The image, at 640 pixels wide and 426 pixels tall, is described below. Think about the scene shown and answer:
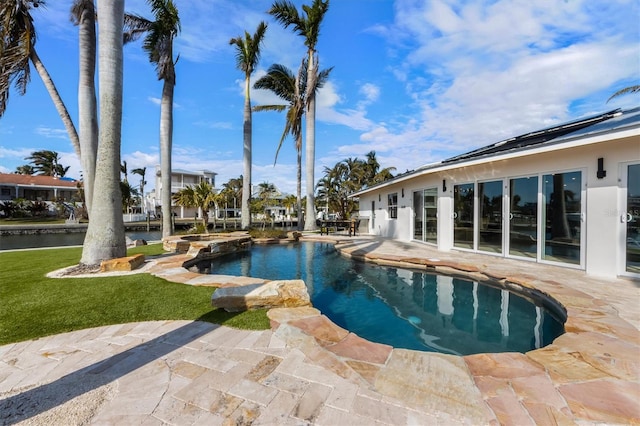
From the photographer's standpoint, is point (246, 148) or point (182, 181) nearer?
point (246, 148)

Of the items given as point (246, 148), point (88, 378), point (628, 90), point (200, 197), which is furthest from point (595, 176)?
point (200, 197)

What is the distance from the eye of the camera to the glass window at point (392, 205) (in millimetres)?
14172

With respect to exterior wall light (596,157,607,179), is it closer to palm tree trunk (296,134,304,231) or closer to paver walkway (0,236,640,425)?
paver walkway (0,236,640,425)

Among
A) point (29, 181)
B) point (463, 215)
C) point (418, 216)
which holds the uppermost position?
point (29, 181)

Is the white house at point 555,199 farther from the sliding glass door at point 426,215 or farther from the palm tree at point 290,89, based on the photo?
the palm tree at point 290,89

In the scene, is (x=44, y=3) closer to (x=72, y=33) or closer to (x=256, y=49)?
(x=72, y=33)

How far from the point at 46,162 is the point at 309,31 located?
Answer: 203ft

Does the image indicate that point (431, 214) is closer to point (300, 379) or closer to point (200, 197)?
point (300, 379)

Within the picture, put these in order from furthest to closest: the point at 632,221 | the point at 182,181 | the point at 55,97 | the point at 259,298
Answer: the point at 182,181 < the point at 55,97 < the point at 632,221 < the point at 259,298

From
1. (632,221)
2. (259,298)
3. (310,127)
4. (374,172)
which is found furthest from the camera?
(374,172)

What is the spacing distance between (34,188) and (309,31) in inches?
1820

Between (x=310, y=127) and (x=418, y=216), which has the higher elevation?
(x=310, y=127)

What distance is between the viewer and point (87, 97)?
7941 mm

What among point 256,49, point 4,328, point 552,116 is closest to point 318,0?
point 256,49
